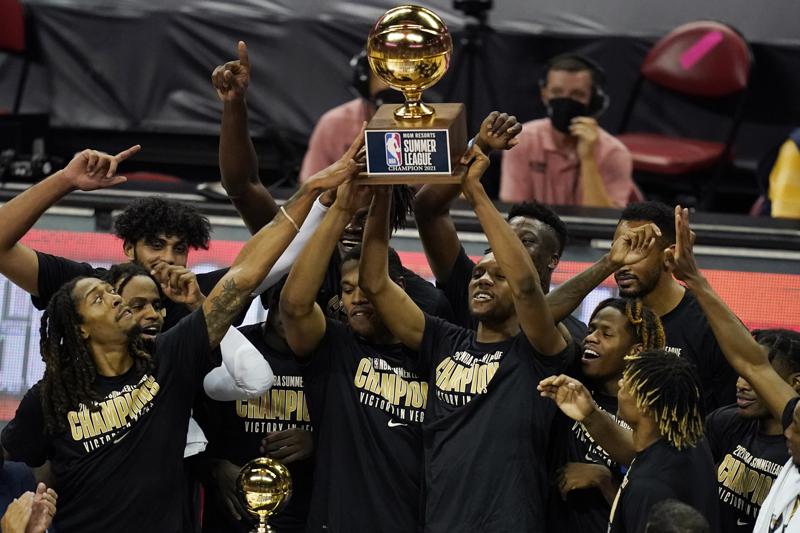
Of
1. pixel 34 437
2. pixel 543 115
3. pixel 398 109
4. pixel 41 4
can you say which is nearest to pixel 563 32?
pixel 543 115

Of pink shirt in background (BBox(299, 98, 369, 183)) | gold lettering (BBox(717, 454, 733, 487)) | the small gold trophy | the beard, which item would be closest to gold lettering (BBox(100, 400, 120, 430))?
the beard

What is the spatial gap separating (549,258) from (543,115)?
3348mm

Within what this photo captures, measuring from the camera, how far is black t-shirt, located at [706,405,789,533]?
4.16 metres

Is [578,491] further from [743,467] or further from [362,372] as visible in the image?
[362,372]

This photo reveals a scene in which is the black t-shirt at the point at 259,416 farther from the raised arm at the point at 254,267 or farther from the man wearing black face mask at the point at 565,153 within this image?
the man wearing black face mask at the point at 565,153

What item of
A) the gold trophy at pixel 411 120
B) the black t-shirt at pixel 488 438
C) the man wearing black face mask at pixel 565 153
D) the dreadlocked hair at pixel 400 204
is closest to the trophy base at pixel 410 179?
the gold trophy at pixel 411 120

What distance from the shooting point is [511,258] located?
3998mm

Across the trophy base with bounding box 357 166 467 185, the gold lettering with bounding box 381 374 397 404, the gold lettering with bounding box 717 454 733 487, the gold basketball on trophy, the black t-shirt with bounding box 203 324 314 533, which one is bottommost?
the black t-shirt with bounding box 203 324 314 533

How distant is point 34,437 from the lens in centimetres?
405

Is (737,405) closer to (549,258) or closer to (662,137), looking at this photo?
(549,258)

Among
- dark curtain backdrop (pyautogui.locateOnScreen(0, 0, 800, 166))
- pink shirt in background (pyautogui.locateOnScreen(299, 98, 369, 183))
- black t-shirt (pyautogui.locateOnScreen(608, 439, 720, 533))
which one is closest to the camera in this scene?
black t-shirt (pyautogui.locateOnScreen(608, 439, 720, 533))

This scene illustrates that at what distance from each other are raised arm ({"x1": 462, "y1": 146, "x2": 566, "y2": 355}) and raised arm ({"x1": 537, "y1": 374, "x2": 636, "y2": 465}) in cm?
17

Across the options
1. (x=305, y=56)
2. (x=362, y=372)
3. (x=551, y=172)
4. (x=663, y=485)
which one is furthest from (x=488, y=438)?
(x=305, y=56)

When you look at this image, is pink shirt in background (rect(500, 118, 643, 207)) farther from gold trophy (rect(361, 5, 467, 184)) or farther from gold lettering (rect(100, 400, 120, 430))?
gold lettering (rect(100, 400, 120, 430))
